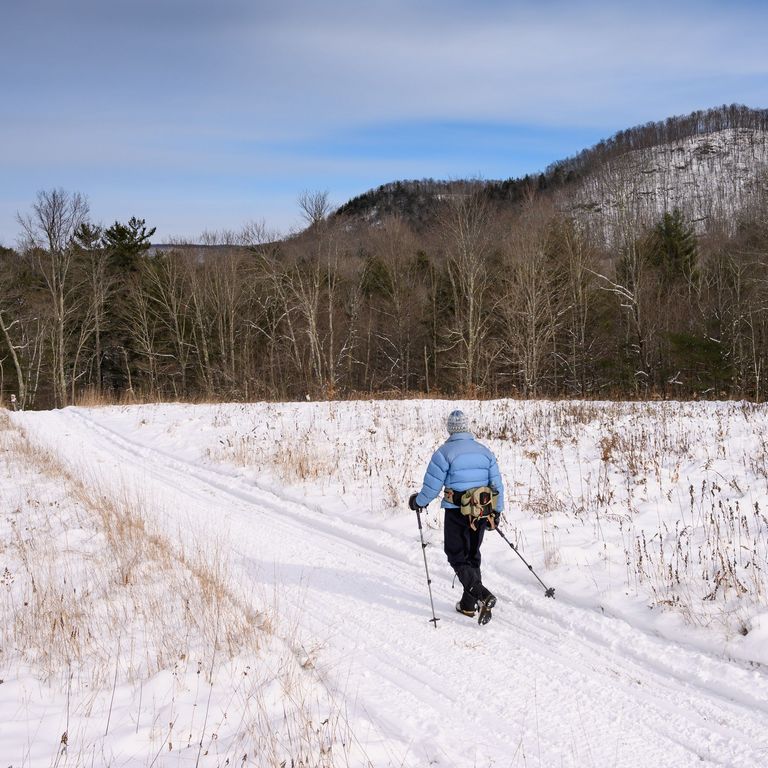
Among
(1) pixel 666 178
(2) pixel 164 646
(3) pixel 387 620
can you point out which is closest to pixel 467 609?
(3) pixel 387 620

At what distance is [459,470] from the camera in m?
5.69

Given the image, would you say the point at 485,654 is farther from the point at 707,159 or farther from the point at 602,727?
the point at 707,159

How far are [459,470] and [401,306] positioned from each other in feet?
125

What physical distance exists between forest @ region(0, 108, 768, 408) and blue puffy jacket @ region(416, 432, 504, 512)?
74.8 feet

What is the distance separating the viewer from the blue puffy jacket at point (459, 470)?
224 inches

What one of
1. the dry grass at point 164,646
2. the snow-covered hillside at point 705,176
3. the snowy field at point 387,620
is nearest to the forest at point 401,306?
the snow-covered hillside at point 705,176

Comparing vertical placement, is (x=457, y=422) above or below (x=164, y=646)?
above

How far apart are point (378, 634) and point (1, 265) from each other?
141 feet

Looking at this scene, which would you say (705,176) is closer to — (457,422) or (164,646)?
(457,422)

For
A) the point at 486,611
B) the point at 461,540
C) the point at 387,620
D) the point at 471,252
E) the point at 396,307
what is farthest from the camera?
the point at 396,307

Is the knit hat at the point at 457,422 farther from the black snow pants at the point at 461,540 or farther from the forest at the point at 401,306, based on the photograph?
the forest at the point at 401,306

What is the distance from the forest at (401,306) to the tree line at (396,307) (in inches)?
6.4

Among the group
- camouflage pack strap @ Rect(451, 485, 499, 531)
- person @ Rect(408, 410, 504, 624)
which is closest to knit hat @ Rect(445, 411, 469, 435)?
person @ Rect(408, 410, 504, 624)

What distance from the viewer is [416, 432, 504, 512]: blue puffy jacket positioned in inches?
224
